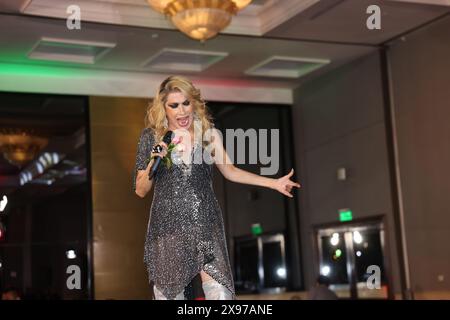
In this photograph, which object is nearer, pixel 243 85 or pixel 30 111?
pixel 30 111

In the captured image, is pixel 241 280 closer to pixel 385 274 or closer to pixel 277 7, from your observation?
pixel 385 274

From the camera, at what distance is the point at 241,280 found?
31.0 feet

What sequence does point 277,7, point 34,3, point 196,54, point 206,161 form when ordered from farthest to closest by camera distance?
point 196,54 → point 277,7 → point 34,3 → point 206,161

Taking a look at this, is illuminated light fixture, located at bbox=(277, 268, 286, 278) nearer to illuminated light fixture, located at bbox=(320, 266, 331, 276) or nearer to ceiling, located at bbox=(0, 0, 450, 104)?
illuminated light fixture, located at bbox=(320, 266, 331, 276)

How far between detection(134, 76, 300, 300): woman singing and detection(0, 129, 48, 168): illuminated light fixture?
6237 millimetres

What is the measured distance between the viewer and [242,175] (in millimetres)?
2439

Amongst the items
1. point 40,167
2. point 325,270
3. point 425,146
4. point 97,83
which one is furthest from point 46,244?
point 425,146

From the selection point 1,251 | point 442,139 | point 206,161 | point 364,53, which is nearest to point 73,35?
point 1,251

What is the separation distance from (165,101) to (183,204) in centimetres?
34

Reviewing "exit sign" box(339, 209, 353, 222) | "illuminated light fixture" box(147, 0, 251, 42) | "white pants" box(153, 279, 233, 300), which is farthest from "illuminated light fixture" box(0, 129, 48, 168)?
"white pants" box(153, 279, 233, 300)

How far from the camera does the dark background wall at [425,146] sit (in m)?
7.29

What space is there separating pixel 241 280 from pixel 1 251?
3041mm

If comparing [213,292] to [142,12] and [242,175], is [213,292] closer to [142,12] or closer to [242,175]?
[242,175]

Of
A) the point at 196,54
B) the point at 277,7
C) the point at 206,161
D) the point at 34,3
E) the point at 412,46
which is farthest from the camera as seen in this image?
the point at 196,54
